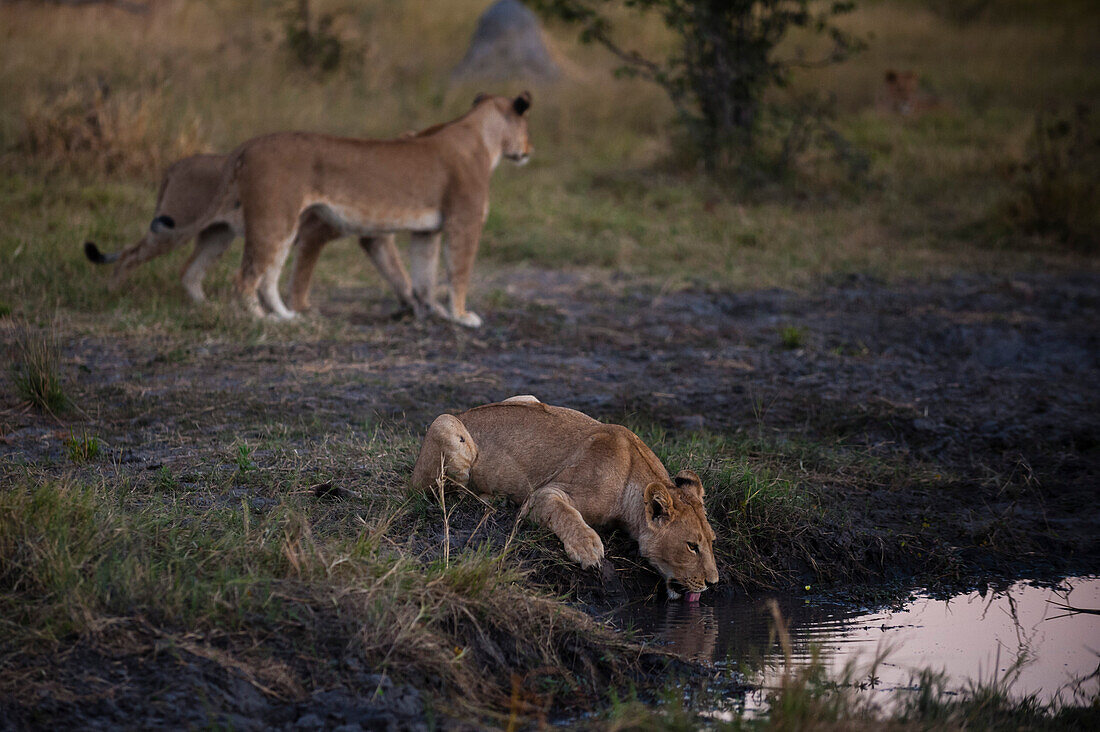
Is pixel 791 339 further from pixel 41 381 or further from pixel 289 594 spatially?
pixel 289 594

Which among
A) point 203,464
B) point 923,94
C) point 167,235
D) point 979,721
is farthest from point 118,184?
point 923,94

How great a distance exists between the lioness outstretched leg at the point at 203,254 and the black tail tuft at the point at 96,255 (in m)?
0.51

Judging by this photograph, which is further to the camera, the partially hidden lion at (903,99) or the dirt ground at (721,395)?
the partially hidden lion at (903,99)

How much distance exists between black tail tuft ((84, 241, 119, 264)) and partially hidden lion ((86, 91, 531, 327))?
0.23 meters

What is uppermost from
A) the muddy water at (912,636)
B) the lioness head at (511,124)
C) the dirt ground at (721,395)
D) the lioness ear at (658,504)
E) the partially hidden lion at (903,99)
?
the partially hidden lion at (903,99)

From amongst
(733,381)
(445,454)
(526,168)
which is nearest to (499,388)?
(733,381)

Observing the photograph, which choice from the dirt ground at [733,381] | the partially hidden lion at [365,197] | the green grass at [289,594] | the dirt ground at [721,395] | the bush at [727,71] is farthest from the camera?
the bush at [727,71]

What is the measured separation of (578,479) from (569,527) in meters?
0.26

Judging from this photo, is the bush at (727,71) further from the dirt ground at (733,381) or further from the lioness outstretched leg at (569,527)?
the lioness outstretched leg at (569,527)

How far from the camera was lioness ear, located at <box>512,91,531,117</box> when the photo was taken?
8.77 meters

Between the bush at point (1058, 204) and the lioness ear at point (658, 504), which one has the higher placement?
the bush at point (1058, 204)

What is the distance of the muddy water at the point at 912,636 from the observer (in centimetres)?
388

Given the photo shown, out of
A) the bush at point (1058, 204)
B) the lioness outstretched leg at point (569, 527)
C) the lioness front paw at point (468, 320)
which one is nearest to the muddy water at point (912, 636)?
the lioness outstretched leg at point (569, 527)

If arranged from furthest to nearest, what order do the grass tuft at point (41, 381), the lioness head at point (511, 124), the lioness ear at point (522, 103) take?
the lioness head at point (511, 124), the lioness ear at point (522, 103), the grass tuft at point (41, 381)
